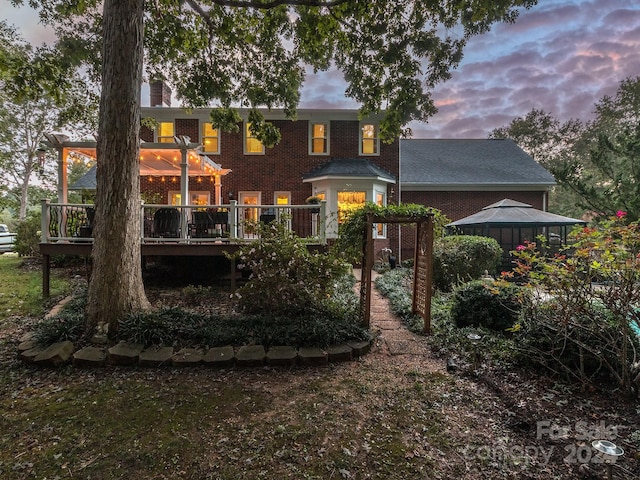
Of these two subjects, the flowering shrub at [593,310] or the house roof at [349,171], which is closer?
the flowering shrub at [593,310]

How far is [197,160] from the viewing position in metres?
9.84

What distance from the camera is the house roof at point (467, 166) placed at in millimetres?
13852

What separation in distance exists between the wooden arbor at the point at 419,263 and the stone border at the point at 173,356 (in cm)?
122

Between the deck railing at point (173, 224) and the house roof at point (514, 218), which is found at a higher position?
the house roof at point (514, 218)

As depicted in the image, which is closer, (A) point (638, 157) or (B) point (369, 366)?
(B) point (369, 366)

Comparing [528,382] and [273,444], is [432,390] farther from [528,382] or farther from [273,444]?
[273,444]

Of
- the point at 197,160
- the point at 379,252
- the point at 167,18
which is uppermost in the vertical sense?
the point at 167,18

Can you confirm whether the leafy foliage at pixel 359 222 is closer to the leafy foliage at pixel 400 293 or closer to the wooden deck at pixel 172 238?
the wooden deck at pixel 172 238

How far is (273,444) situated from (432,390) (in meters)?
1.80

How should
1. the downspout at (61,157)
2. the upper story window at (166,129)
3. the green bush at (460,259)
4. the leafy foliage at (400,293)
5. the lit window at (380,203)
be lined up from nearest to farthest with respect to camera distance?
the leafy foliage at (400,293)
the downspout at (61,157)
the green bush at (460,259)
the lit window at (380,203)
the upper story window at (166,129)

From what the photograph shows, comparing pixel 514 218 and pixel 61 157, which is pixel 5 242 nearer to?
pixel 61 157

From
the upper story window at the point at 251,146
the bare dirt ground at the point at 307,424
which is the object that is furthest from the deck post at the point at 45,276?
the upper story window at the point at 251,146

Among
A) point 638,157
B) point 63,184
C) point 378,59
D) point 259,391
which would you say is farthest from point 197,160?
point 638,157

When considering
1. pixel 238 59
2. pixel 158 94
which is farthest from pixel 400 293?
pixel 158 94
